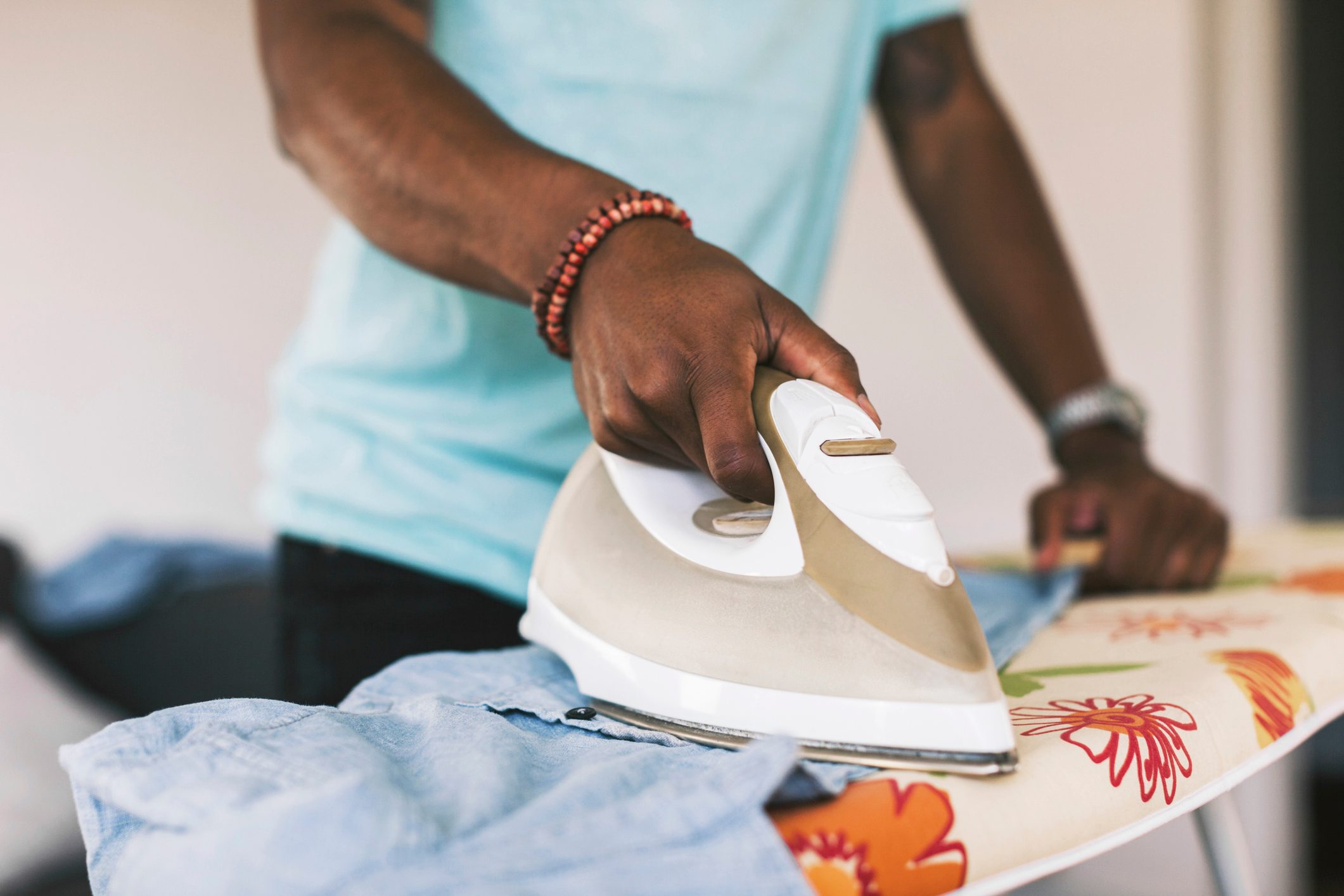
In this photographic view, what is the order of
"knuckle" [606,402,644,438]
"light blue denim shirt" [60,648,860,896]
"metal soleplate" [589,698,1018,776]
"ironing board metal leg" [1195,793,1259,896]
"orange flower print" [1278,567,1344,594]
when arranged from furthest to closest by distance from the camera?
"orange flower print" [1278,567,1344,594] → "ironing board metal leg" [1195,793,1259,896] → "knuckle" [606,402,644,438] → "metal soleplate" [589,698,1018,776] → "light blue denim shirt" [60,648,860,896]

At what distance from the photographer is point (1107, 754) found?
50 cm

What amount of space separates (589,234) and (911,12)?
0.88 meters

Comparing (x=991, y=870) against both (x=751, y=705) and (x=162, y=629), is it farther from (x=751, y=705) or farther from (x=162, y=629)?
(x=162, y=629)

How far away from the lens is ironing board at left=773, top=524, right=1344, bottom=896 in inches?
16.1

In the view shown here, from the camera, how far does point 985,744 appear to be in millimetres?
442

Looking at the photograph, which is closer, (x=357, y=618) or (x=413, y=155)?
(x=413, y=155)

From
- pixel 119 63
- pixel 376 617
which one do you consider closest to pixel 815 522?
pixel 376 617

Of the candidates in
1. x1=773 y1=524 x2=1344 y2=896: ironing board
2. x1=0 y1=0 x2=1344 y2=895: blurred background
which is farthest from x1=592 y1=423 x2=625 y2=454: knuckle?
x1=0 y1=0 x2=1344 y2=895: blurred background

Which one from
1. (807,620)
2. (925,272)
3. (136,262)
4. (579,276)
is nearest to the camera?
(807,620)

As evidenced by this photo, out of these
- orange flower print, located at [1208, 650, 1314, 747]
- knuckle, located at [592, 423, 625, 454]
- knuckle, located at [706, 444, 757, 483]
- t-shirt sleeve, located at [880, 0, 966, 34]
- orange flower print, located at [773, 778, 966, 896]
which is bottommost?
orange flower print, located at [1208, 650, 1314, 747]

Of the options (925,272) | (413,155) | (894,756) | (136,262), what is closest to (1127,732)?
(894,756)

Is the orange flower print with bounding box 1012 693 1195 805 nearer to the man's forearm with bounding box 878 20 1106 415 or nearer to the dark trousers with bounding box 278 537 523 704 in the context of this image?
the dark trousers with bounding box 278 537 523 704

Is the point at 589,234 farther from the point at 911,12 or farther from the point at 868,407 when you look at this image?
the point at 911,12

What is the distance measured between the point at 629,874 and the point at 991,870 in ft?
0.60
